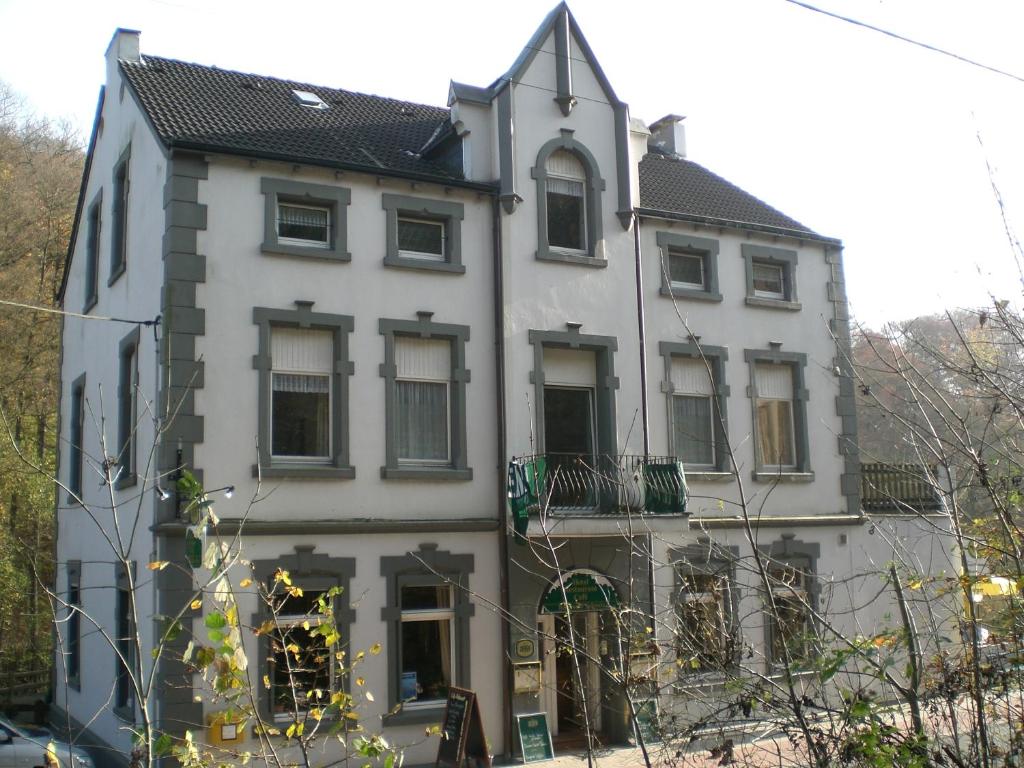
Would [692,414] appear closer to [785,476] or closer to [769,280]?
[785,476]

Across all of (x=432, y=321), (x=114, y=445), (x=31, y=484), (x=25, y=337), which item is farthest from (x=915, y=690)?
(x=25, y=337)

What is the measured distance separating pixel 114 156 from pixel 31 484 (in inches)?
525

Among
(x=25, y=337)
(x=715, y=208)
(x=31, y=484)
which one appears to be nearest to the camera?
(x=715, y=208)

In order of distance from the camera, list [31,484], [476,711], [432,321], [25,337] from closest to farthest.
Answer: [476,711] < [432,321] < [31,484] < [25,337]

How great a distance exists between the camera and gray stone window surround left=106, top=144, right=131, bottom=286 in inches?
709

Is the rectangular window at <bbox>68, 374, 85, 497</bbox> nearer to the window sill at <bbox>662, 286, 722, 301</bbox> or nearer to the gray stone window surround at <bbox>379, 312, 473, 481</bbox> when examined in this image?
the gray stone window surround at <bbox>379, 312, 473, 481</bbox>

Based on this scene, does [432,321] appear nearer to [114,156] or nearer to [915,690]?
[114,156]

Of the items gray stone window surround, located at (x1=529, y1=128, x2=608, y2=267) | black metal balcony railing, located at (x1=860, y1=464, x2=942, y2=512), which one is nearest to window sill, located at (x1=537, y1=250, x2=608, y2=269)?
gray stone window surround, located at (x1=529, y1=128, x2=608, y2=267)

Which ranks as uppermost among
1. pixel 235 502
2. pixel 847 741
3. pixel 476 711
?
pixel 235 502

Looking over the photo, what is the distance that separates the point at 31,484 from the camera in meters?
29.1

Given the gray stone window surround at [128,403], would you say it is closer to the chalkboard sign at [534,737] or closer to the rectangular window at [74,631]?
the rectangular window at [74,631]

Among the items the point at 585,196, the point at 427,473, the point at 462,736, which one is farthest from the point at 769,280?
the point at 462,736

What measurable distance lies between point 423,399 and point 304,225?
314 cm

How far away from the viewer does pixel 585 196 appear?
61.4ft
